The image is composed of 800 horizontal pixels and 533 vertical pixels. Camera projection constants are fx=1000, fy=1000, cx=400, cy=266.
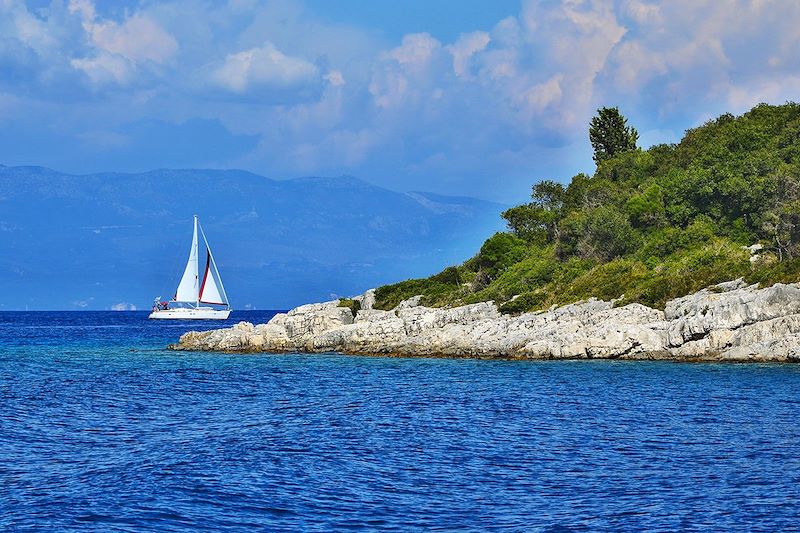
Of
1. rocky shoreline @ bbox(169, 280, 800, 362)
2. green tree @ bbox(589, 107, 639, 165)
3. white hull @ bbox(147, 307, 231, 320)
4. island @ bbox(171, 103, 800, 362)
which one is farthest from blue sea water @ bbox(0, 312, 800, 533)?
white hull @ bbox(147, 307, 231, 320)

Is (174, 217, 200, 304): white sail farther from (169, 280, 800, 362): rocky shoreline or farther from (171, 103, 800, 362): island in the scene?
(169, 280, 800, 362): rocky shoreline

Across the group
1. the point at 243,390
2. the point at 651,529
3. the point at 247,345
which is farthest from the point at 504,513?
the point at 247,345

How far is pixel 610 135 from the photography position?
404 feet

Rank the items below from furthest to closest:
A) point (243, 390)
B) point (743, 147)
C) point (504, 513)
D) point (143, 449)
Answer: point (743, 147) < point (243, 390) < point (143, 449) < point (504, 513)

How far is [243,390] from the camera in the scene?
46.3m

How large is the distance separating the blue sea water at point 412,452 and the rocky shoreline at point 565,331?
3.55 metres

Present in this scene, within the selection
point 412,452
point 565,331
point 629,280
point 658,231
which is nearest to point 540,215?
point 658,231

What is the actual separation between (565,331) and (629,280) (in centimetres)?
1000

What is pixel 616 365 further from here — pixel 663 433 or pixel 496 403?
pixel 663 433

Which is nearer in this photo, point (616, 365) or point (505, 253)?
point (616, 365)

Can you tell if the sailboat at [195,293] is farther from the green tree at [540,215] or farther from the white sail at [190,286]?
the green tree at [540,215]

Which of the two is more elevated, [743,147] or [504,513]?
[743,147]

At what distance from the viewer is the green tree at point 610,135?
122625mm

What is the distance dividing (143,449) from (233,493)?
6.86 metres
